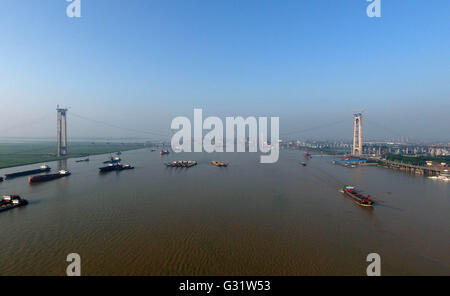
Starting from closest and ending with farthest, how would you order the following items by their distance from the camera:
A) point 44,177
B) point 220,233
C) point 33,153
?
point 220,233 < point 44,177 < point 33,153

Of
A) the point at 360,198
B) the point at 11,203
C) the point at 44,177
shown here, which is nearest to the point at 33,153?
the point at 44,177

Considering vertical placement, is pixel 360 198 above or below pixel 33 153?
below

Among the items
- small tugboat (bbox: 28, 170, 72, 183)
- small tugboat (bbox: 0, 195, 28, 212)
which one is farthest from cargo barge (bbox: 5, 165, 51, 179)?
small tugboat (bbox: 0, 195, 28, 212)

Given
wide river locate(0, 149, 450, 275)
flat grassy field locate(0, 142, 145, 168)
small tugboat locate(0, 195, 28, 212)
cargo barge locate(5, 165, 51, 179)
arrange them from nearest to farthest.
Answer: wide river locate(0, 149, 450, 275), small tugboat locate(0, 195, 28, 212), cargo barge locate(5, 165, 51, 179), flat grassy field locate(0, 142, 145, 168)

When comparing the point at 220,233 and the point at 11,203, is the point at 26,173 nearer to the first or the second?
the point at 11,203

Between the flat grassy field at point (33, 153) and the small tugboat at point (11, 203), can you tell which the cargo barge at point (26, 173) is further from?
the small tugboat at point (11, 203)

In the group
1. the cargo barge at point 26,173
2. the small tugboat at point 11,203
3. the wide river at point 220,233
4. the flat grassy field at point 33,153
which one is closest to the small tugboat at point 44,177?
the wide river at point 220,233

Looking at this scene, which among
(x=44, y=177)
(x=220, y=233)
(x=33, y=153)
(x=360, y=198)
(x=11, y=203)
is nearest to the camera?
(x=220, y=233)

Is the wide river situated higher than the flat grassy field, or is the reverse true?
the flat grassy field

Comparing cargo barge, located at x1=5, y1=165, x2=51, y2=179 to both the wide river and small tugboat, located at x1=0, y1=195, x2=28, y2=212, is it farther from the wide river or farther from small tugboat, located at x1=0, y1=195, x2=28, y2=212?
small tugboat, located at x1=0, y1=195, x2=28, y2=212
